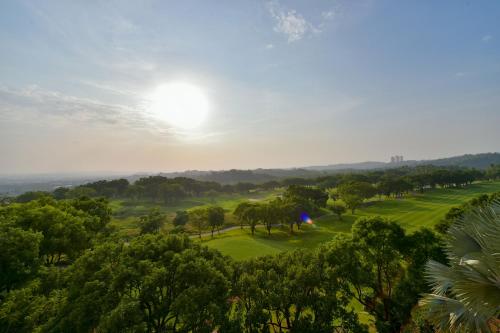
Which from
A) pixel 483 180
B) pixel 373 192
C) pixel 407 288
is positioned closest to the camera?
pixel 407 288

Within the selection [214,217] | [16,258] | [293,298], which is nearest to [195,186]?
[214,217]

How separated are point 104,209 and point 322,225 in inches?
2149

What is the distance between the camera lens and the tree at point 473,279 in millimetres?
6883

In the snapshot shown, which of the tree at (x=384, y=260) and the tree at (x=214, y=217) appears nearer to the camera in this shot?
the tree at (x=384, y=260)

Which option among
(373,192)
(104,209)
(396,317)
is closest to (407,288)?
(396,317)

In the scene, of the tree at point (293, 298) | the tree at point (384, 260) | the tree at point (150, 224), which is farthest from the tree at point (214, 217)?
the tree at point (293, 298)

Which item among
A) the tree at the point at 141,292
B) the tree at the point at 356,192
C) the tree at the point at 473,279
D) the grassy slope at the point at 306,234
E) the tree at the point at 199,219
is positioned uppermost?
the tree at the point at 473,279

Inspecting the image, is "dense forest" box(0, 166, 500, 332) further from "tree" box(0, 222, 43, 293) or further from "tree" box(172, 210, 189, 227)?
"tree" box(172, 210, 189, 227)

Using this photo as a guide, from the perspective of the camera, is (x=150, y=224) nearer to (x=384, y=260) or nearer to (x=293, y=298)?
(x=293, y=298)

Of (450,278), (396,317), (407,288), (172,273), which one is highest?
(450,278)

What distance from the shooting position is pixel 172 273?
13070 millimetres

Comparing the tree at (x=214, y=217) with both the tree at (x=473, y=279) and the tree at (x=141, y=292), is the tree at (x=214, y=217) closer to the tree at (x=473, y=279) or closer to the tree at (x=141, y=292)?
the tree at (x=141, y=292)

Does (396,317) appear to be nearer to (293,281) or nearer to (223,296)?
(293,281)

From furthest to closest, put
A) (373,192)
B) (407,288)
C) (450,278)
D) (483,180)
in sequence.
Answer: (483,180), (373,192), (407,288), (450,278)
